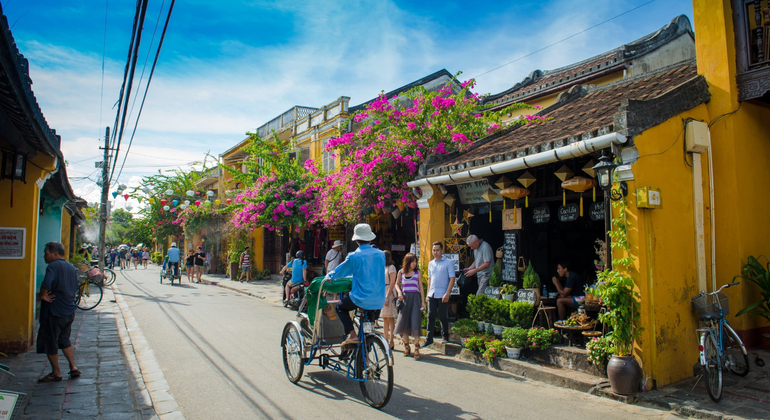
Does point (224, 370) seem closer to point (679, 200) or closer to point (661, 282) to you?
point (661, 282)

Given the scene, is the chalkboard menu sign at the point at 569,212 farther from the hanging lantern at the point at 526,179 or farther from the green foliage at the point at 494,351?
the green foliage at the point at 494,351

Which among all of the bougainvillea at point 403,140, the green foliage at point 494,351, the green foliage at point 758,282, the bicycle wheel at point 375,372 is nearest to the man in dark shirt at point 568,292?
the green foliage at point 494,351

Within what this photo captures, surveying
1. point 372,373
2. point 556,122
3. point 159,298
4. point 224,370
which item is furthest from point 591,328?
point 159,298

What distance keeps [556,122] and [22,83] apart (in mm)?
8416

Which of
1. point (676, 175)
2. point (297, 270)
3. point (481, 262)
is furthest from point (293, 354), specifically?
point (297, 270)

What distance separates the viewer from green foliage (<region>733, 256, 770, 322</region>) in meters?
6.86

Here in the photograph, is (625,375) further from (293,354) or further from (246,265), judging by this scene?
(246,265)

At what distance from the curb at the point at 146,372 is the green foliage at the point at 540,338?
480 centimetres

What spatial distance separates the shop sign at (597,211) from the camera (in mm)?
7956

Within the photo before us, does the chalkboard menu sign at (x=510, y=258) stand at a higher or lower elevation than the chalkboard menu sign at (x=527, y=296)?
higher

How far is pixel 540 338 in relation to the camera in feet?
23.6

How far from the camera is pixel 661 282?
6.18 m

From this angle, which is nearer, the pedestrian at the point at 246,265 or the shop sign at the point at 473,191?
the shop sign at the point at 473,191

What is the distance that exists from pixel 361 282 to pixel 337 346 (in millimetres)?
974
